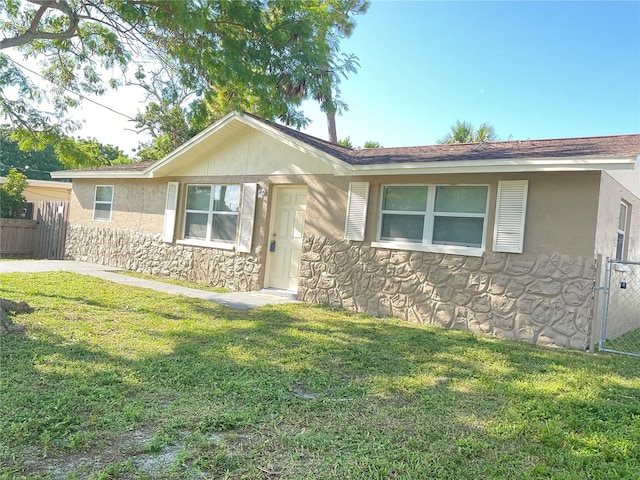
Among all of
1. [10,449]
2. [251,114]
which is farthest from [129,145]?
[10,449]

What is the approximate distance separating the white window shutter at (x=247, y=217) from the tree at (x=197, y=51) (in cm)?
207

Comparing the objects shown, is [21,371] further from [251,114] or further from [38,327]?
[251,114]

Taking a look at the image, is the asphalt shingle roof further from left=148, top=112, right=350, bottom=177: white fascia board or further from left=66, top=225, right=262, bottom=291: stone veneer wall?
left=66, top=225, right=262, bottom=291: stone veneer wall

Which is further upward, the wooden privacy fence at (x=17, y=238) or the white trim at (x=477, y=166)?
the white trim at (x=477, y=166)

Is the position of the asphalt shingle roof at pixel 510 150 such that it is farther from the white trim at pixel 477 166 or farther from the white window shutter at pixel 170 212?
the white window shutter at pixel 170 212

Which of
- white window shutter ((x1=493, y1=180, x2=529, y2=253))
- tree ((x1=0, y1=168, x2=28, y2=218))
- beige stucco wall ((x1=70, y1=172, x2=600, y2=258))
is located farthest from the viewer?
tree ((x1=0, y1=168, x2=28, y2=218))

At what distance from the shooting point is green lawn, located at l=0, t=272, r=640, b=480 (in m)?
2.71

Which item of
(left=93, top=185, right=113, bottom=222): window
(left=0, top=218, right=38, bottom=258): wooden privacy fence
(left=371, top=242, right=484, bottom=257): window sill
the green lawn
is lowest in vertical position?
the green lawn

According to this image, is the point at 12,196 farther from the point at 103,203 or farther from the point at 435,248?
the point at 435,248

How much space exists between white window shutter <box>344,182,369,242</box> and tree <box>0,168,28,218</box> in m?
14.1

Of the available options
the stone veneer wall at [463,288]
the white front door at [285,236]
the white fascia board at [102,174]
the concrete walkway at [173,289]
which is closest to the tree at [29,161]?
the white fascia board at [102,174]

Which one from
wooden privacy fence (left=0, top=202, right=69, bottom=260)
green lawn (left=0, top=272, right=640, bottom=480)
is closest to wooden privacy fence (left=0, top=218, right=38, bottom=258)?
wooden privacy fence (left=0, top=202, right=69, bottom=260)

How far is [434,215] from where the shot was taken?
773 centimetres

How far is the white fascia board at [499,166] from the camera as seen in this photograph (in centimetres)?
584
